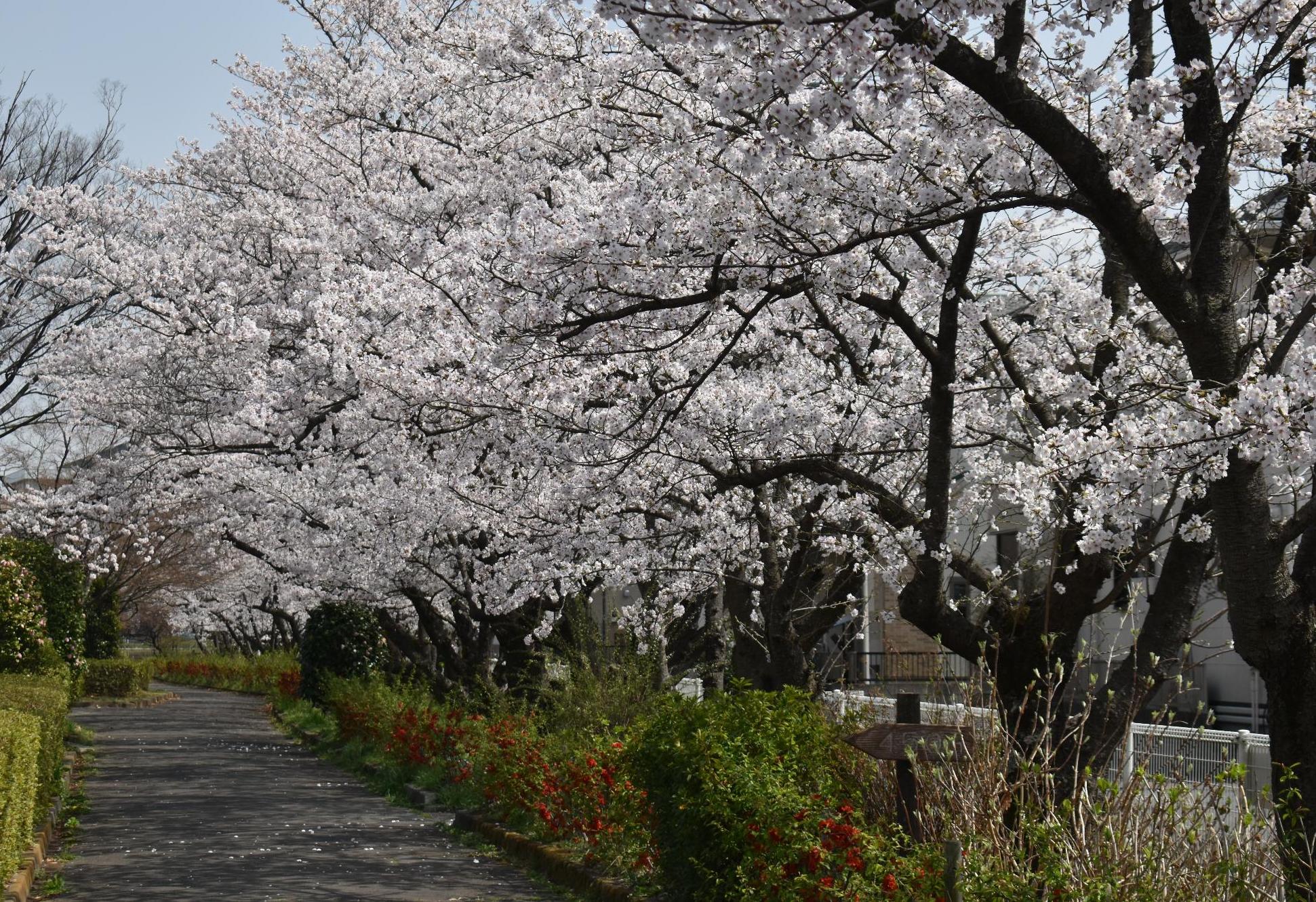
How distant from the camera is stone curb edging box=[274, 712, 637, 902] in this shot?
26.1 feet

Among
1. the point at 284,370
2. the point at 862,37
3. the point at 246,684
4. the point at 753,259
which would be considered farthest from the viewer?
the point at 246,684

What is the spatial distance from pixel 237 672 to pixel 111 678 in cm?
906

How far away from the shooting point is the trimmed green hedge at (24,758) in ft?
25.3

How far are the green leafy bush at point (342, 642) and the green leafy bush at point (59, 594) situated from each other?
419cm

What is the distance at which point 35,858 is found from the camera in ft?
29.7

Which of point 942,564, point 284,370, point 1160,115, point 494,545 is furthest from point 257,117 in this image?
point 1160,115

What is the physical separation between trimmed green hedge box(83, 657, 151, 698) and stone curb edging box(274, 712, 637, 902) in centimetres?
2372

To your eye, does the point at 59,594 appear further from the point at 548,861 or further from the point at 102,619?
the point at 548,861

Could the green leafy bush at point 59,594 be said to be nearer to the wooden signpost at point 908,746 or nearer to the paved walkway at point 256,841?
the paved walkway at point 256,841

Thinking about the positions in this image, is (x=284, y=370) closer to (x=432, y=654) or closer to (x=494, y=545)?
(x=494, y=545)

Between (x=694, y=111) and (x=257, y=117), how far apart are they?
1118cm

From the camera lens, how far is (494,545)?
1406cm

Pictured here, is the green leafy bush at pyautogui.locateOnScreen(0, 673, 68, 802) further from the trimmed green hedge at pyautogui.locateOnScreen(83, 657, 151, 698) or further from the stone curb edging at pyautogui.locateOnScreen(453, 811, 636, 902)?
the trimmed green hedge at pyautogui.locateOnScreen(83, 657, 151, 698)

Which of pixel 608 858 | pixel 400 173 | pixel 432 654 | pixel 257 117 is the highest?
pixel 257 117
